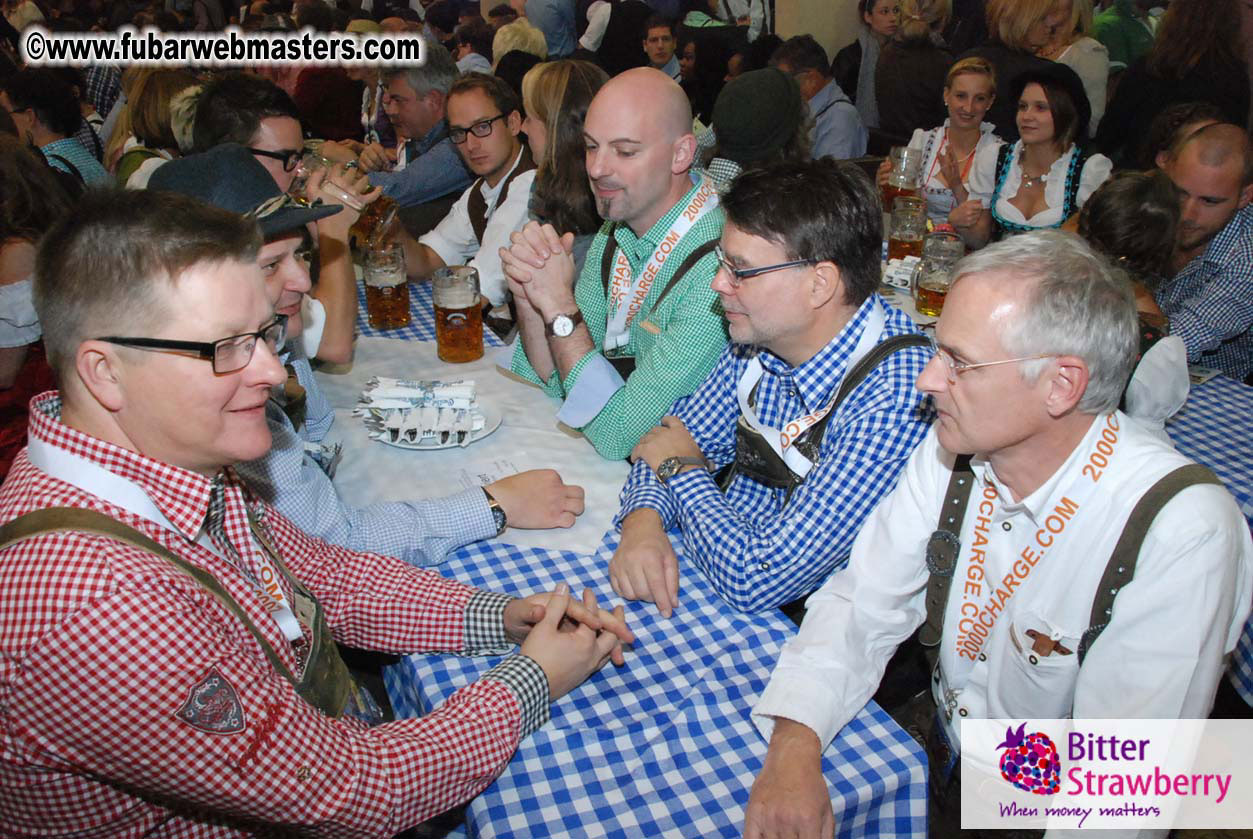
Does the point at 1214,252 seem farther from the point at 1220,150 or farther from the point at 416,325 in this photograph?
the point at 416,325

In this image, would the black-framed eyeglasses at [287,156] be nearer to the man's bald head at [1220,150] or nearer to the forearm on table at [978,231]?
the forearm on table at [978,231]

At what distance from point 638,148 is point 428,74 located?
8.82ft

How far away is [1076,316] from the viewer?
131cm

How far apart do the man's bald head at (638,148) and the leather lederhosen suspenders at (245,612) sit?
143cm

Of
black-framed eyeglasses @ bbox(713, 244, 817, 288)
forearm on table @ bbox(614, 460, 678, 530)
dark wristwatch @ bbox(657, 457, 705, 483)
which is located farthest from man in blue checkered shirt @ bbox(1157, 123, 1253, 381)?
forearm on table @ bbox(614, 460, 678, 530)

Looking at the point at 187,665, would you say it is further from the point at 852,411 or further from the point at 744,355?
the point at 744,355

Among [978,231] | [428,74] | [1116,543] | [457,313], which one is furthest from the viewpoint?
[428,74]

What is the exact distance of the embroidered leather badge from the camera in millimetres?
1015

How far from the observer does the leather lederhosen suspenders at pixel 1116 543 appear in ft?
4.18

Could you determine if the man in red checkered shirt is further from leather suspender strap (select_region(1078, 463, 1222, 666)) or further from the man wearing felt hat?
leather suspender strap (select_region(1078, 463, 1222, 666))

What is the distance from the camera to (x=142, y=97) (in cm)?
380

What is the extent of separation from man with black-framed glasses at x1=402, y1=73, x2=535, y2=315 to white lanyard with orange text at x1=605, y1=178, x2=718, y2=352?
3.25 feet

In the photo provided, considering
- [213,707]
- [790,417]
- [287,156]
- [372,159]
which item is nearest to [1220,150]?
[790,417]

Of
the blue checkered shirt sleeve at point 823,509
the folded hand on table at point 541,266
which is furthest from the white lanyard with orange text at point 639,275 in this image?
the blue checkered shirt sleeve at point 823,509
